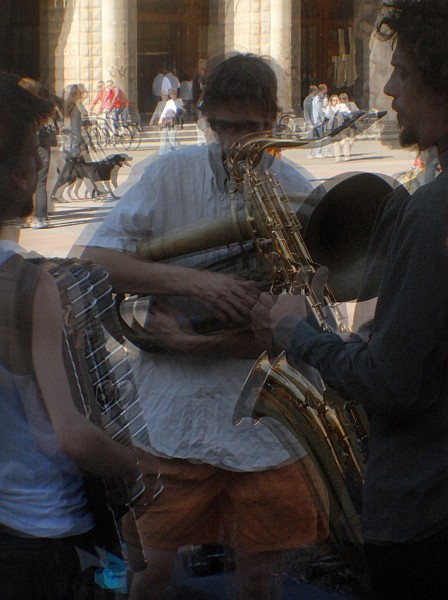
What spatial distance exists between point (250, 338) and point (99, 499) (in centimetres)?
42

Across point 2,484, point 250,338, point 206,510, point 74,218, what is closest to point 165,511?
point 206,510

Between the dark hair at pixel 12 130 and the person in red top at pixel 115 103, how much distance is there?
2.19 m

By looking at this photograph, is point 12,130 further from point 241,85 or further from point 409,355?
point 409,355

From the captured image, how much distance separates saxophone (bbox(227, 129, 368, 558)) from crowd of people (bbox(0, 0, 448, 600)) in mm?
13

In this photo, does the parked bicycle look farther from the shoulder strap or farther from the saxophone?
the shoulder strap

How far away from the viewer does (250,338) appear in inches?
64.2

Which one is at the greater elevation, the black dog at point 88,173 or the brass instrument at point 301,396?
the black dog at point 88,173

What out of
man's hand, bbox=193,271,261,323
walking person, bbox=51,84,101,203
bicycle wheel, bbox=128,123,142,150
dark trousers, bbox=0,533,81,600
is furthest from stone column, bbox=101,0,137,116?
dark trousers, bbox=0,533,81,600

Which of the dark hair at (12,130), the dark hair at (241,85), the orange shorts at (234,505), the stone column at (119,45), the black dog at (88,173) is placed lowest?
the orange shorts at (234,505)

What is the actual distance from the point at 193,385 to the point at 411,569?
548 mm

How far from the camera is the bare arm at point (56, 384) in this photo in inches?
50.2

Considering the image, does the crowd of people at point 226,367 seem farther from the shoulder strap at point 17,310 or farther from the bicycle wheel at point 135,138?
the bicycle wheel at point 135,138

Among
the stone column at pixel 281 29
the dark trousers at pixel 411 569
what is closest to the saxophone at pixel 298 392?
the dark trousers at pixel 411 569

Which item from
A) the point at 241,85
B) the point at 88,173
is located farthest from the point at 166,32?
the point at 241,85
